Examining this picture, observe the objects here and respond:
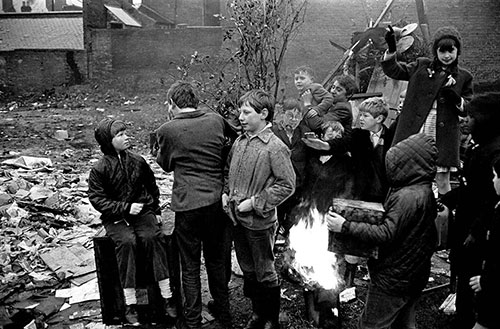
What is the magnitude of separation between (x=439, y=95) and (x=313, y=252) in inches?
80.8

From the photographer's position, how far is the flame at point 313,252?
4.52 metres

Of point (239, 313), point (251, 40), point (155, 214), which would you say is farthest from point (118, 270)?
point (251, 40)

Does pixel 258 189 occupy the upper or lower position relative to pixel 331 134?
lower

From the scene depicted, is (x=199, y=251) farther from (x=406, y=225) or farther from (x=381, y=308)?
(x=406, y=225)

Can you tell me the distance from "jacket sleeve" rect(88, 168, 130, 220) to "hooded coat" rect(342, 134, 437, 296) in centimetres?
205

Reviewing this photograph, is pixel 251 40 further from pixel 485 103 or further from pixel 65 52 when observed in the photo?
pixel 65 52

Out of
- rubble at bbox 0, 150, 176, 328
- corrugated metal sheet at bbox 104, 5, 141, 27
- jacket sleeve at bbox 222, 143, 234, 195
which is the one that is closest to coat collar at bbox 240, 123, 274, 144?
jacket sleeve at bbox 222, 143, 234, 195

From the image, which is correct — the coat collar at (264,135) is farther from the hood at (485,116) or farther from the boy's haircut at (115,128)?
the hood at (485,116)

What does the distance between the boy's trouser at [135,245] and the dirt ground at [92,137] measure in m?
0.81

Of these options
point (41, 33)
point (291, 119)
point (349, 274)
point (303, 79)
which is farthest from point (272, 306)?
point (41, 33)

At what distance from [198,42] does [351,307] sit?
1813 centimetres

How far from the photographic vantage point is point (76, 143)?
12.6m

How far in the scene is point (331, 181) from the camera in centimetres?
479

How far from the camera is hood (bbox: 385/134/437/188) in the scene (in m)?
3.23
